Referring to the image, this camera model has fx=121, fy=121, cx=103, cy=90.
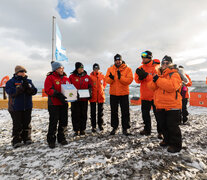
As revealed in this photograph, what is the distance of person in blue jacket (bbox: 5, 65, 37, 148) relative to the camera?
3568 millimetres

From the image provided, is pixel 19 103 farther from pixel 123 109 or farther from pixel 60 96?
pixel 123 109

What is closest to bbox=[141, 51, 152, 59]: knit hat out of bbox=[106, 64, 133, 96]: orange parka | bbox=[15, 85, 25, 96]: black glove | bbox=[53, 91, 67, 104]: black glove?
bbox=[106, 64, 133, 96]: orange parka

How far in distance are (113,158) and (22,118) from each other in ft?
10.0

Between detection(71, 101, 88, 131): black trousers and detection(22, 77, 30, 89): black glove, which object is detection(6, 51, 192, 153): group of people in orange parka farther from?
detection(22, 77, 30, 89): black glove

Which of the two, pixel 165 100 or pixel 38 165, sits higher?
pixel 165 100

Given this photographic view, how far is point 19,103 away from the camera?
364 cm

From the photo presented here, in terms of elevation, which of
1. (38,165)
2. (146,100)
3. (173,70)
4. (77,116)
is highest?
(173,70)

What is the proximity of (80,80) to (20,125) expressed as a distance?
2333 millimetres

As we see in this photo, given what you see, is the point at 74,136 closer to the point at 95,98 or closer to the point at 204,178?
the point at 95,98

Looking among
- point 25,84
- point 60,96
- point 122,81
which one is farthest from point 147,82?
point 25,84

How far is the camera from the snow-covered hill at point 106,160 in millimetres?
2307

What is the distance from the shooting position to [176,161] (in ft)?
8.61

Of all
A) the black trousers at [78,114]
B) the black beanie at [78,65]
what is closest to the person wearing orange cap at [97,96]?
the black trousers at [78,114]

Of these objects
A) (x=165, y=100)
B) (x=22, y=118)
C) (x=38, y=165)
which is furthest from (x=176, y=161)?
(x=22, y=118)
